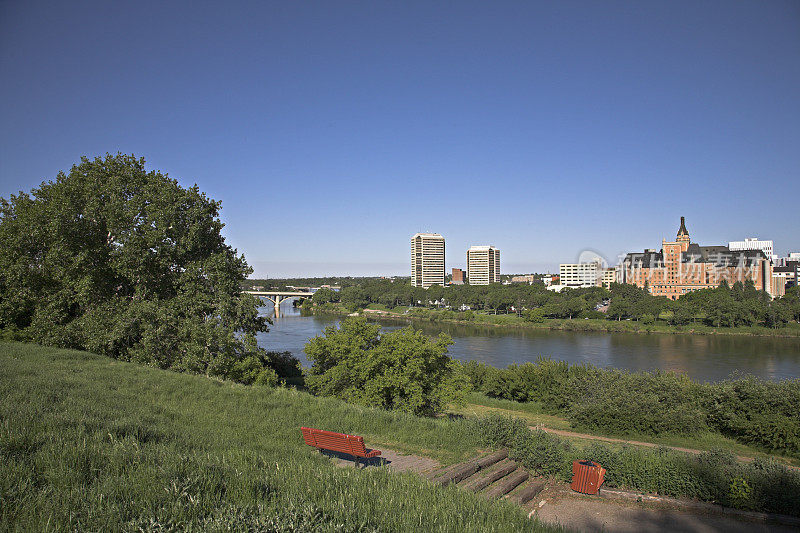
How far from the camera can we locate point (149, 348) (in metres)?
17.4

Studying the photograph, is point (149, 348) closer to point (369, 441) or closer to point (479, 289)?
point (369, 441)

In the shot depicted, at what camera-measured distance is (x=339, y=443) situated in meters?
7.08

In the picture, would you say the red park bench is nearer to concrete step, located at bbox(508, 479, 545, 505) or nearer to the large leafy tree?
concrete step, located at bbox(508, 479, 545, 505)

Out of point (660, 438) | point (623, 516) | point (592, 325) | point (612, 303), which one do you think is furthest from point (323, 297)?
point (623, 516)

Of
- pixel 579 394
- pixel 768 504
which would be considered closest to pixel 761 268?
pixel 579 394

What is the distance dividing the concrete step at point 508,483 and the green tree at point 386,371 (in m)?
7.38

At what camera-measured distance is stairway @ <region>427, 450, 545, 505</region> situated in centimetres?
635

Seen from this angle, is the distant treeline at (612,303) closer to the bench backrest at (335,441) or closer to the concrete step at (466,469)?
the concrete step at (466,469)

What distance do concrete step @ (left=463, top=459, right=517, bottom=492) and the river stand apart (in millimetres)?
28104

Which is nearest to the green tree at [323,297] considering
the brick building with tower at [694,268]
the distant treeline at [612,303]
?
the distant treeline at [612,303]

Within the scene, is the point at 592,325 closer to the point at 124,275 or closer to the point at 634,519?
the point at 124,275

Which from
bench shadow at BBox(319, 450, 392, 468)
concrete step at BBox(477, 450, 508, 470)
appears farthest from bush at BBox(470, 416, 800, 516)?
bench shadow at BBox(319, 450, 392, 468)

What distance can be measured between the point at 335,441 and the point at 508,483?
2.58 meters

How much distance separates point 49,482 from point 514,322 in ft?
235
